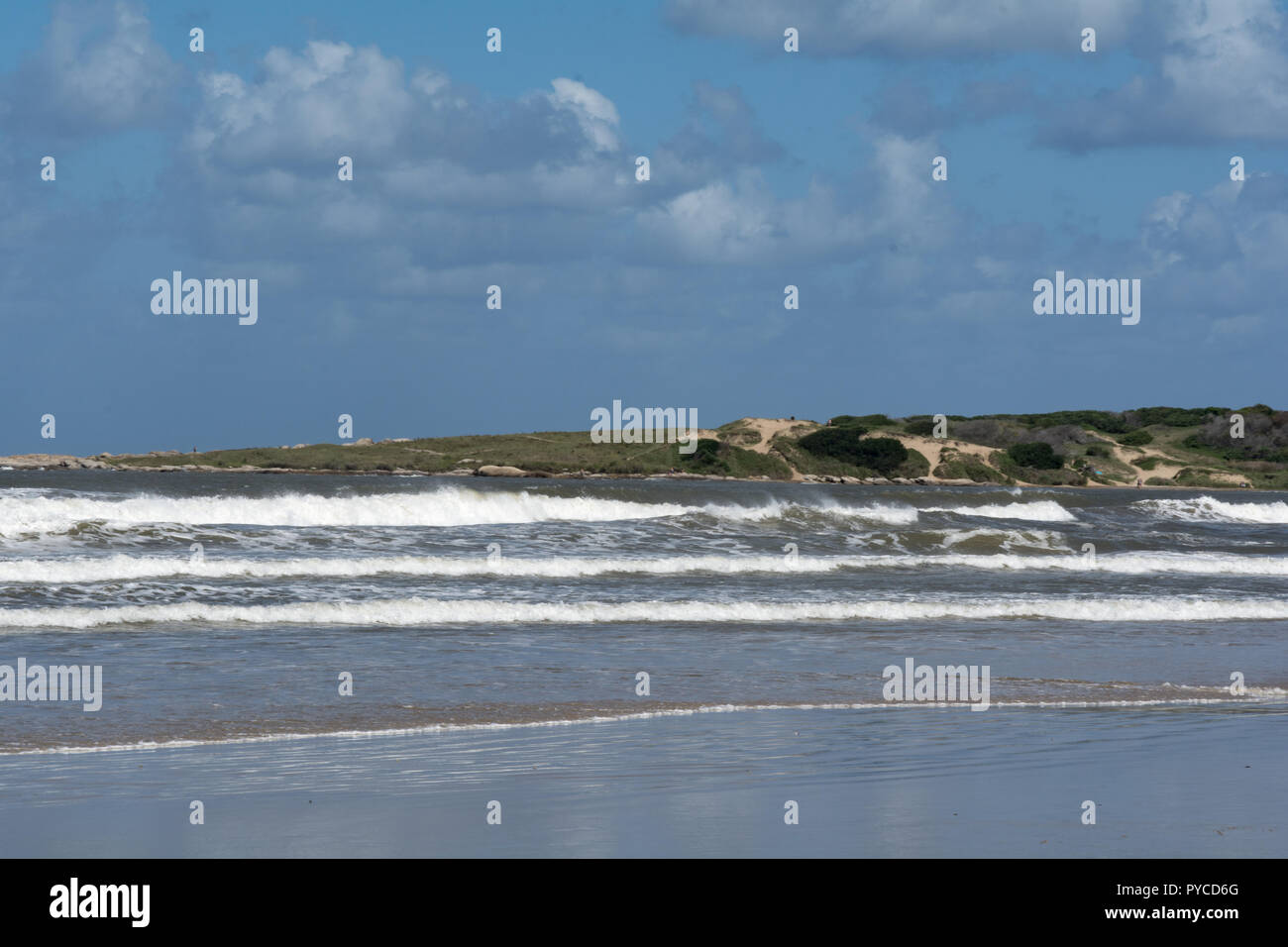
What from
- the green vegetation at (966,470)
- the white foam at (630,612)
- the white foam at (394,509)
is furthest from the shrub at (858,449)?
the white foam at (630,612)

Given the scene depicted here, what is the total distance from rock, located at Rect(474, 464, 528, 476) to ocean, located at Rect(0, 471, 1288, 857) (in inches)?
1652

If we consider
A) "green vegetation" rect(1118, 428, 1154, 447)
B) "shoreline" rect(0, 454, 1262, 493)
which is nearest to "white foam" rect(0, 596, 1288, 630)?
"shoreline" rect(0, 454, 1262, 493)

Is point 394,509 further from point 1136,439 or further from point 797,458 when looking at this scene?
point 1136,439

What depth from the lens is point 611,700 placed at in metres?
11.3

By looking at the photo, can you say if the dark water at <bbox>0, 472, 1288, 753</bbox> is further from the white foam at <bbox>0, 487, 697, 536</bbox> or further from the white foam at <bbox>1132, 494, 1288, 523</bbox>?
the white foam at <bbox>1132, 494, 1288, 523</bbox>

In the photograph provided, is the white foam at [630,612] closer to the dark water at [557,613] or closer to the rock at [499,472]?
Answer: the dark water at [557,613]

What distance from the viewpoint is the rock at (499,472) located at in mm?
70625

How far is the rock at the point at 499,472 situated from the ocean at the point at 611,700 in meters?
42.0

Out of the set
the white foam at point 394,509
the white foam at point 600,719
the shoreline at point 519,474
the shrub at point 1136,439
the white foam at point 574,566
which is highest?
the shrub at point 1136,439

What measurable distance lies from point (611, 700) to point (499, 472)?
6065 centimetres

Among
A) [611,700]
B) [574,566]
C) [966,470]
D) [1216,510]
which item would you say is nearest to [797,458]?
[966,470]

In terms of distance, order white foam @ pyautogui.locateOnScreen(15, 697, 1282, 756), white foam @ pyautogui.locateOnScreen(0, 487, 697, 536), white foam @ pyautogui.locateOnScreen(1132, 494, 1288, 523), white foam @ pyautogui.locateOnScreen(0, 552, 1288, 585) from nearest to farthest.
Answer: white foam @ pyautogui.locateOnScreen(15, 697, 1282, 756), white foam @ pyautogui.locateOnScreen(0, 552, 1288, 585), white foam @ pyautogui.locateOnScreen(0, 487, 697, 536), white foam @ pyautogui.locateOnScreen(1132, 494, 1288, 523)

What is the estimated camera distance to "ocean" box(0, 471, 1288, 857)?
661cm

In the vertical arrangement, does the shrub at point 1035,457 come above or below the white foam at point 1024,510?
above
